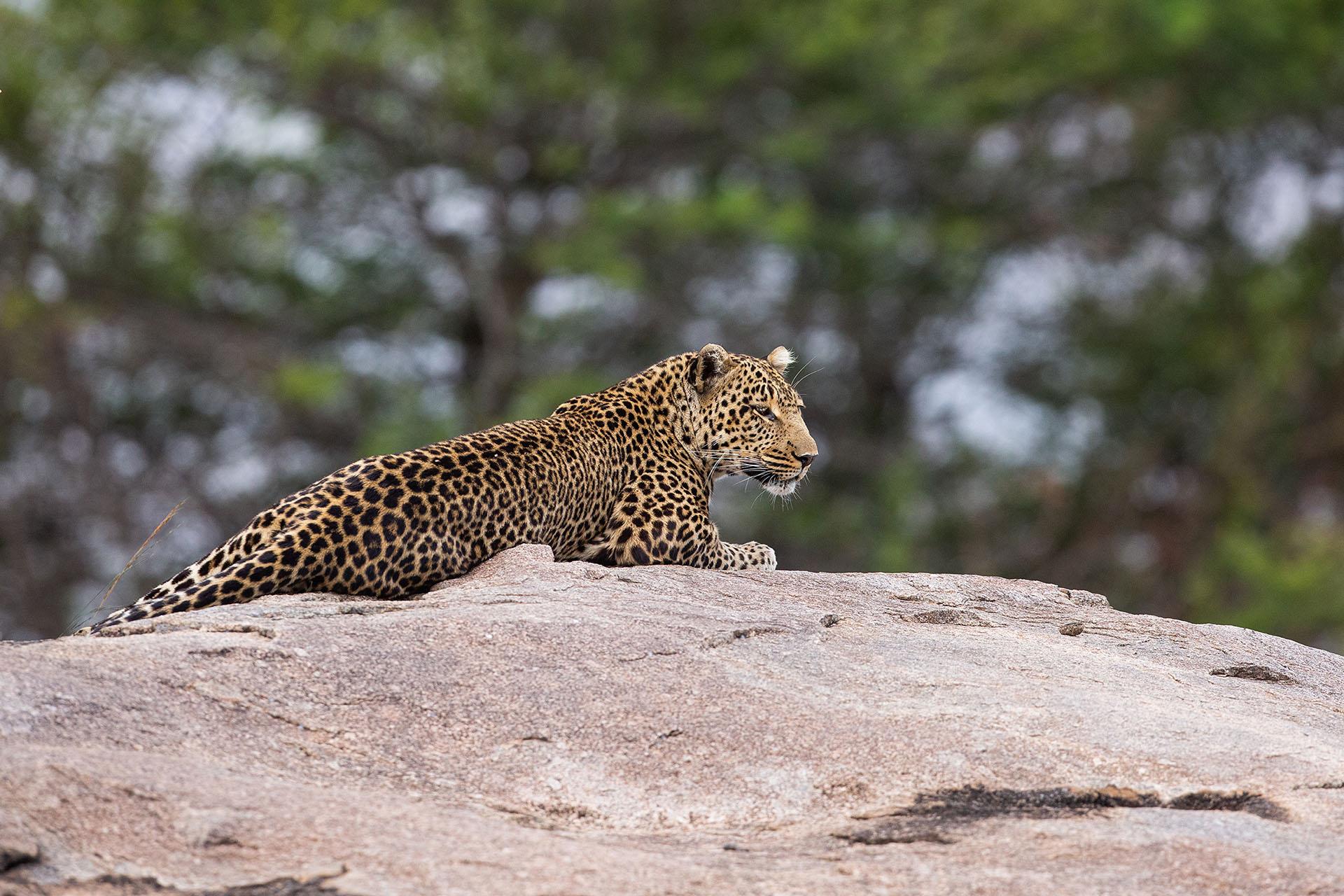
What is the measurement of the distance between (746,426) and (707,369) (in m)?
0.39

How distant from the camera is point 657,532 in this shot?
30.7 feet

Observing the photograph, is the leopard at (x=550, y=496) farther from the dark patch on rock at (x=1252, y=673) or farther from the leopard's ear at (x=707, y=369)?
A: the dark patch on rock at (x=1252, y=673)

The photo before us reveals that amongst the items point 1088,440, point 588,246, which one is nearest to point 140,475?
point 588,246

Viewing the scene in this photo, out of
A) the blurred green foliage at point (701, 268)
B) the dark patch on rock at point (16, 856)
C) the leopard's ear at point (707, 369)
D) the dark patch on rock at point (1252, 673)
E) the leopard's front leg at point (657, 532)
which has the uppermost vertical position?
the blurred green foliage at point (701, 268)

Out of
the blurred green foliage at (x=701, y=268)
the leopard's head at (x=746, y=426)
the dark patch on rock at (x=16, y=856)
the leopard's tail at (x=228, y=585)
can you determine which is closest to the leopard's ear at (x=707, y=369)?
the leopard's head at (x=746, y=426)

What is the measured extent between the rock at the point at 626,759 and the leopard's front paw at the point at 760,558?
220cm

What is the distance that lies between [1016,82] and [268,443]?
12.0 meters

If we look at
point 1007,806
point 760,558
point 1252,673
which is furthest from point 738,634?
point 760,558

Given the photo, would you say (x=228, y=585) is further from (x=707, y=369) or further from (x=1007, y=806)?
(x=707, y=369)

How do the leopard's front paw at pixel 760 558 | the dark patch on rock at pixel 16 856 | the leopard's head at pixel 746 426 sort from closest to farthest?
the dark patch on rock at pixel 16 856 < the leopard's front paw at pixel 760 558 < the leopard's head at pixel 746 426

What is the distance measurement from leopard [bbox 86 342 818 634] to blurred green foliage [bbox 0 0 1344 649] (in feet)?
41.3

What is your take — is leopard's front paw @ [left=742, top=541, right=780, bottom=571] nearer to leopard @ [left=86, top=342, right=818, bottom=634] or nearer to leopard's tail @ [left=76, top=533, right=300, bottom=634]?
leopard @ [left=86, top=342, right=818, bottom=634]

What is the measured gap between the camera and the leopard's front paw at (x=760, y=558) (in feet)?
32.6

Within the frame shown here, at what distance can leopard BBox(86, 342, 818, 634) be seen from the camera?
7605 millimetres
